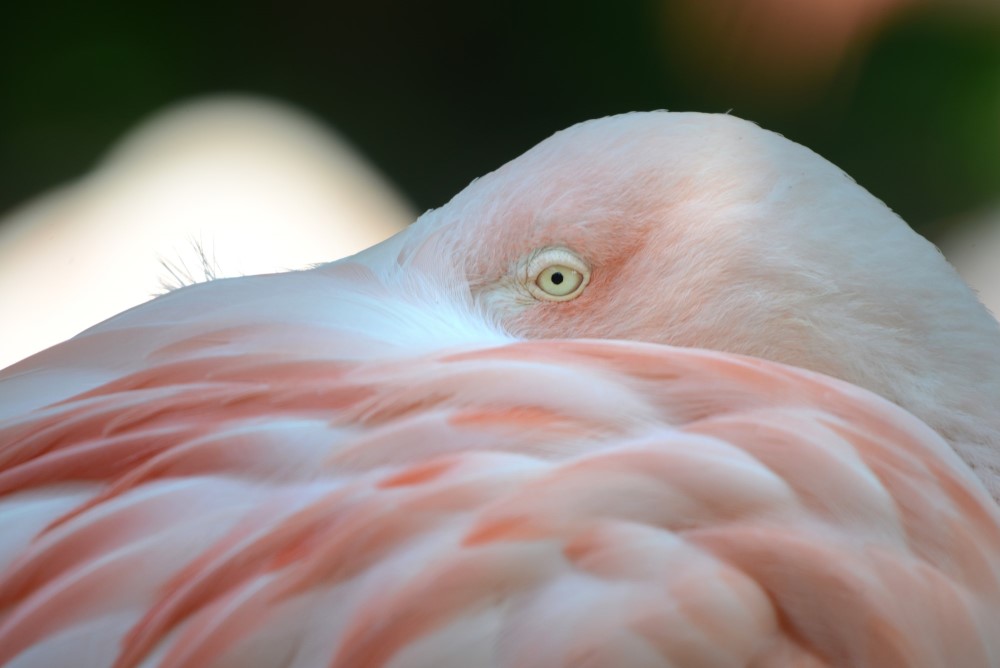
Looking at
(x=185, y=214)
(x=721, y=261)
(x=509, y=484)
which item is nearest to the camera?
(x=509, y=484)

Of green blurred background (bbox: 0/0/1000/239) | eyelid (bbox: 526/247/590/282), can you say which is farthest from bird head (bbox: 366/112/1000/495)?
green blurred background (bbox: 0/0/1000/239)

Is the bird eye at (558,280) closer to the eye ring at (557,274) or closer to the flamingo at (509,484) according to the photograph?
the eye ring at (557,274)

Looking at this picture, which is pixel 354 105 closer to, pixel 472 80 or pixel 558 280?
pixel 472 80

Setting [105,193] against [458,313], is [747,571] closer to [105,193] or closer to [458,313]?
[458,313]

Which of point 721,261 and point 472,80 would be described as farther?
point 472,80

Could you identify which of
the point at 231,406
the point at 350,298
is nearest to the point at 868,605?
the point at 231,406

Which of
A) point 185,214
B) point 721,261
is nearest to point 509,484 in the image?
point 721,261
